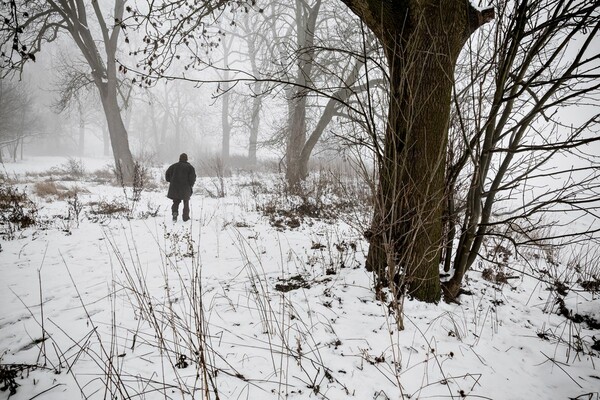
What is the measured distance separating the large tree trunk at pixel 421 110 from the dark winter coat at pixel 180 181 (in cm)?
515

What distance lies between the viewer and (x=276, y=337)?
2.18m

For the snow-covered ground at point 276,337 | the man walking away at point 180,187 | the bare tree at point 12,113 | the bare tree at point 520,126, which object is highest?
the bare tree at point 12,113

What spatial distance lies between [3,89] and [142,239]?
24792 millimetres

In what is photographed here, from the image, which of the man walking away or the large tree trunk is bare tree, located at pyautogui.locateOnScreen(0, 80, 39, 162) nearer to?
the man walking away

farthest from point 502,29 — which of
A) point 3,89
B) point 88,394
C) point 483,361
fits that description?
point 3,89

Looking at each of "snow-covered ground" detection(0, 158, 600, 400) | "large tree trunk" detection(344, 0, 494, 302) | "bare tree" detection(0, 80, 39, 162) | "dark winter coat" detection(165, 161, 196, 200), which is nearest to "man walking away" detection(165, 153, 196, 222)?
"dark winter coat" detection(165, 161, 196, 200)

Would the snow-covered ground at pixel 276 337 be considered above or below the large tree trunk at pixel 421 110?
below

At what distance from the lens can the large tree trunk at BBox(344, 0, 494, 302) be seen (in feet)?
7.55

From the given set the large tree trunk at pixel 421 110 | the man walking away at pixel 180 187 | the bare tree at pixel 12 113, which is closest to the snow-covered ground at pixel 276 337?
the large tree trunk at pixel 421 110

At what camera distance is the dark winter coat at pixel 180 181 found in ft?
20.6

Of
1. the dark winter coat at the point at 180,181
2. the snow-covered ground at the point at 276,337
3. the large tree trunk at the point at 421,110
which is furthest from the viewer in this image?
the dark winter coat at the point at 180,181

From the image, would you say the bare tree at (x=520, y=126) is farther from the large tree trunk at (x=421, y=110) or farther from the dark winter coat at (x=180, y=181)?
the dark winter coat at (x=180, y=181)

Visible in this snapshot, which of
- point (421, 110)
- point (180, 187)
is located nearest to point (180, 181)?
point (180, 187)

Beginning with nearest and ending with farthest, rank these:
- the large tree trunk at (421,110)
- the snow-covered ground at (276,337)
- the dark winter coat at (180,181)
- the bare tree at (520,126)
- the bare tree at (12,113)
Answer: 1. the snow-covered ground at (276,337)
2. the bare tree at (520,126)
3. the large tree trunk at (421,110)
4. the dark winter coat at (180,181)
5. the bare tree at (12,113)
